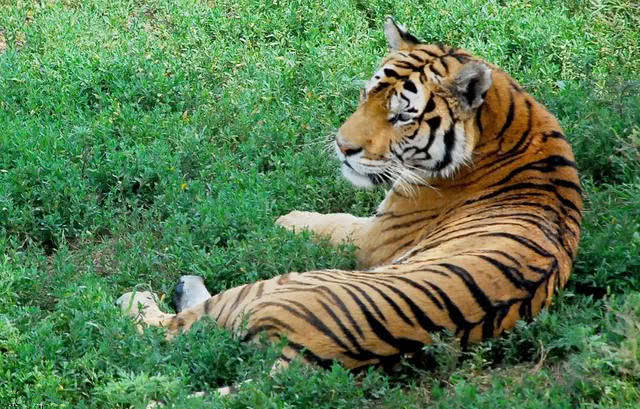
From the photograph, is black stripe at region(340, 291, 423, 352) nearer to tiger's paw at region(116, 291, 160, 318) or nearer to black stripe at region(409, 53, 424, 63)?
tiger's paw at region(116, 291, 160, 318)

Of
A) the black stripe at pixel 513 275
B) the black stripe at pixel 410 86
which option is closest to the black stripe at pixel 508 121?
the black stripe at pixel 410 86

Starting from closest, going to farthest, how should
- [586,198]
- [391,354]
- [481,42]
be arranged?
[391,354] → [586,198] → [481,42]

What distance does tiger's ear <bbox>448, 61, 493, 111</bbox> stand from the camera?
215 inches

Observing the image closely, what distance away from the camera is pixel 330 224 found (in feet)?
20.6

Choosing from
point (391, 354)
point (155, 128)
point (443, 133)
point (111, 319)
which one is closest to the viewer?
point (391, 354)

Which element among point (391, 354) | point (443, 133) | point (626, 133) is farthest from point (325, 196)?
point (391, 354)

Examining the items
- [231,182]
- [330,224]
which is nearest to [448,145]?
[330,224]

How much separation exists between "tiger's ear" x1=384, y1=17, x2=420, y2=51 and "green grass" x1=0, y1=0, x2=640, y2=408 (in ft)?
3.67

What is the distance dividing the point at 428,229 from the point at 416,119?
579 millimetres

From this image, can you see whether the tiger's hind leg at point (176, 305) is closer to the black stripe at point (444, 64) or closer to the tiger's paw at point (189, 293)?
the tiger's paw at point (189, 293)

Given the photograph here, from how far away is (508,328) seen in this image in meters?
4.82

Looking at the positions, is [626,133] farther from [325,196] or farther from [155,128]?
[155,128]

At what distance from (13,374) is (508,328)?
2229 mm

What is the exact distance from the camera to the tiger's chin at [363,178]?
19.2 feet
